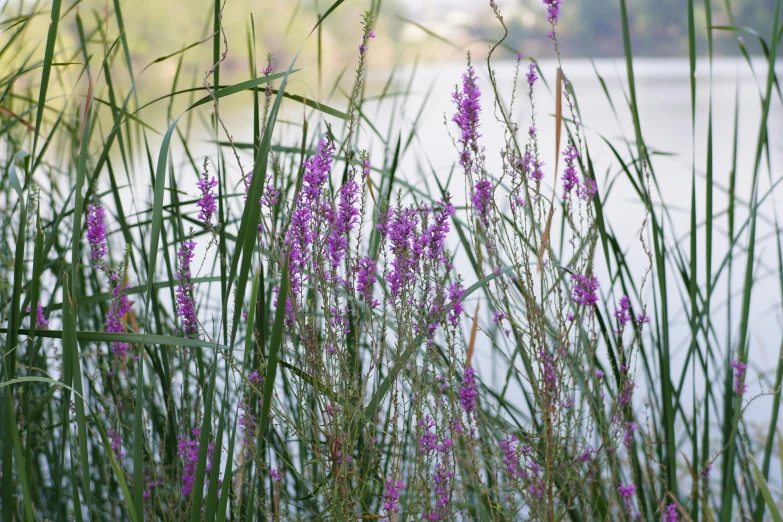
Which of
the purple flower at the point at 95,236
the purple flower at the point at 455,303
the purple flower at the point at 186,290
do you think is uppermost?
the purple flower at the point at 95,236

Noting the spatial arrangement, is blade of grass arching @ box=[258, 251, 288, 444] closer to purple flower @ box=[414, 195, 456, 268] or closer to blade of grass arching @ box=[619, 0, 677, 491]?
purple flower @ box=[414, 195, 456, 268]

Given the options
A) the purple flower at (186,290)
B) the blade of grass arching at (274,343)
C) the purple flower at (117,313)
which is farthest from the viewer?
the purple flower at (117,313)

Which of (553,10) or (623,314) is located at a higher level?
(553,10)

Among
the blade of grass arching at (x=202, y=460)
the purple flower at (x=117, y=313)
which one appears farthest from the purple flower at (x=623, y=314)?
the purple flower at (x=117, y=313)

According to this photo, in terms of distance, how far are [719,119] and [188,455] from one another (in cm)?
1080

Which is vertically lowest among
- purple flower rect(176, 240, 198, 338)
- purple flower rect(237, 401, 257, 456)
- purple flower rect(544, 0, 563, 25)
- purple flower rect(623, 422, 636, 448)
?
purple flower rect(623, 422, 636, 448)

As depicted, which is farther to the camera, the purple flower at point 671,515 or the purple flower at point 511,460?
the purple flower at point 671,515

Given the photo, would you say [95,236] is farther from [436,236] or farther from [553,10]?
[553,10]

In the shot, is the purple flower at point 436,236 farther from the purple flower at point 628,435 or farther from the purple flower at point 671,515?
the purple flower at point 671,515

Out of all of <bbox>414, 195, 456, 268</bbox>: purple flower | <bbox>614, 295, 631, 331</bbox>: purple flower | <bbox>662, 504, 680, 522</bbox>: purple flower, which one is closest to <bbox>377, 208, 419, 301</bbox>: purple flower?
<bbox>414, 195, 456, 268</bbox>: purple flower

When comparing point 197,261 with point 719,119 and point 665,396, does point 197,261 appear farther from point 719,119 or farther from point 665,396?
point 719,119

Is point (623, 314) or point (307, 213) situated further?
point (623, 314)

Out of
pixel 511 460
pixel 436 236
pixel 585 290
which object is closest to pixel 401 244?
pixel 436 236

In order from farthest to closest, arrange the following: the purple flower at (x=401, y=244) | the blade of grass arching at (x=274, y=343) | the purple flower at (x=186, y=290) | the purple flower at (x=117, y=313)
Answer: the purple flower at (x=117, y=313) < the purple flower at (x=186, y=290) < the purple flower at (x=401, y=244) < the blade of grass arching at (x=274, y=343)
